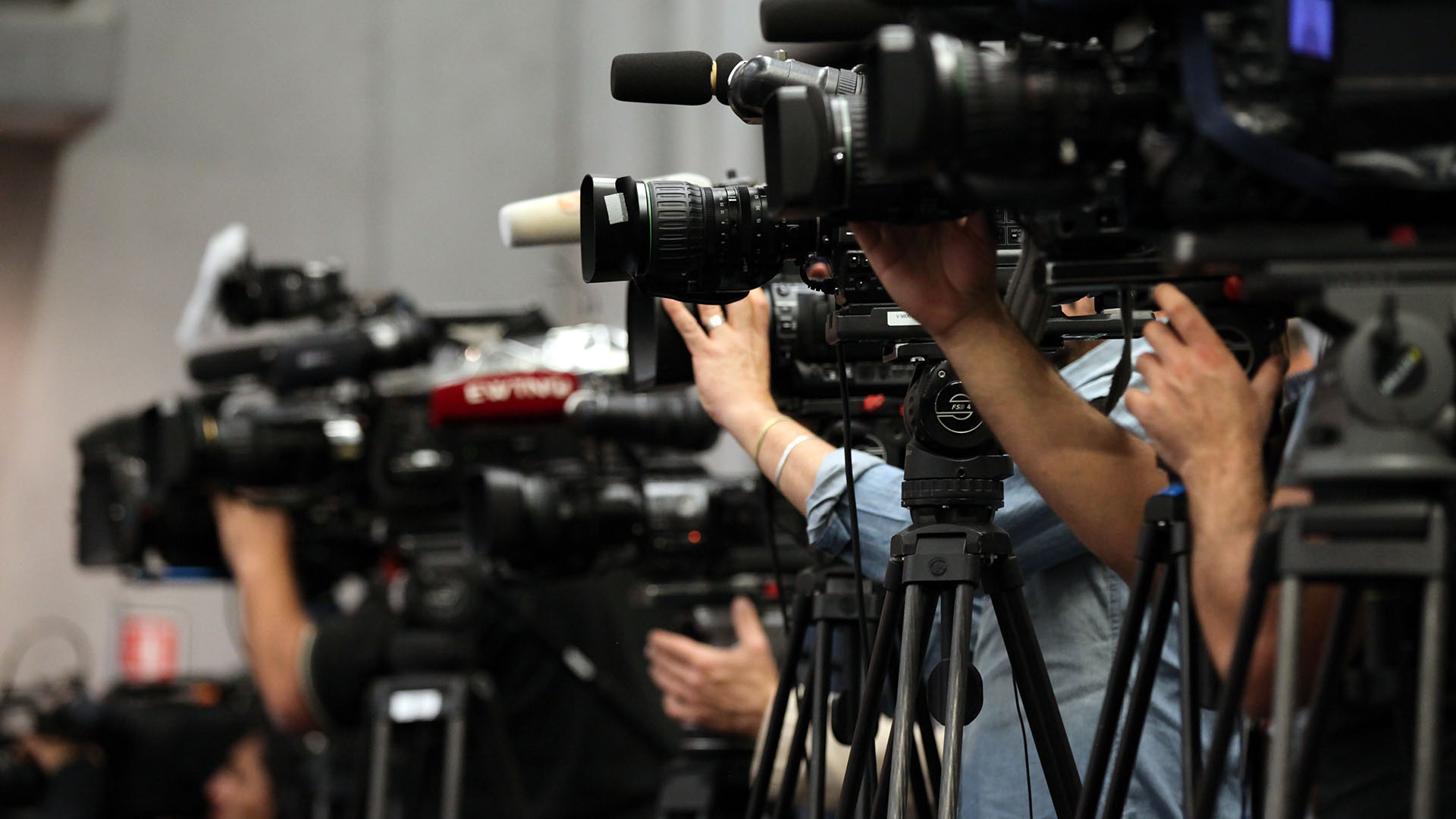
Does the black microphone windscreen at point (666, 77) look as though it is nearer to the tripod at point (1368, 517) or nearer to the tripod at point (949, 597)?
the tripod at point (949, 597)

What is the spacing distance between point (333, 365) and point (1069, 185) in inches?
97.1

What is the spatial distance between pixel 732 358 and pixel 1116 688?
691 mm

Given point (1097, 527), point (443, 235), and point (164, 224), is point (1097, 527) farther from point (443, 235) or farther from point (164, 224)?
point (164, 224)

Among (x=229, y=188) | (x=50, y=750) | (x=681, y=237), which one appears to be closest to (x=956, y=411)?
(x=681, y=237)

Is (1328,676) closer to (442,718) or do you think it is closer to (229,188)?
(442,718)

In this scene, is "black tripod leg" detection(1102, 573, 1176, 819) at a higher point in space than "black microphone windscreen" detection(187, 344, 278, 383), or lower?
lower

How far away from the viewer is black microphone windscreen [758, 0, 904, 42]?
127cm

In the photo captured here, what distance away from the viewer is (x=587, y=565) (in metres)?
2.72

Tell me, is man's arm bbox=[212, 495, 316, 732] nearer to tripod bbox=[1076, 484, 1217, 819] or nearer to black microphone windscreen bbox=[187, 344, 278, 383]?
black microphone windscreen bbox=[187, 344, 278, 383]

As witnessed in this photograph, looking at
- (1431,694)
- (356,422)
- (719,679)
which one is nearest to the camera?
(1431,694)

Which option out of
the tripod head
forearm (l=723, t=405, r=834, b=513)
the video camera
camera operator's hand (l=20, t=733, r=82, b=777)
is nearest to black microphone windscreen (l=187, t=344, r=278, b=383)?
the video camera

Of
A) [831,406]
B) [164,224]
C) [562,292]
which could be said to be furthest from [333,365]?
[164,224]

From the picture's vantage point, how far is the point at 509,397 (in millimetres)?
2900

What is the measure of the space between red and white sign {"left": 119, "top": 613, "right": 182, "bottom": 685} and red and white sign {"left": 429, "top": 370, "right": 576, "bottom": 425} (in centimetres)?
334
